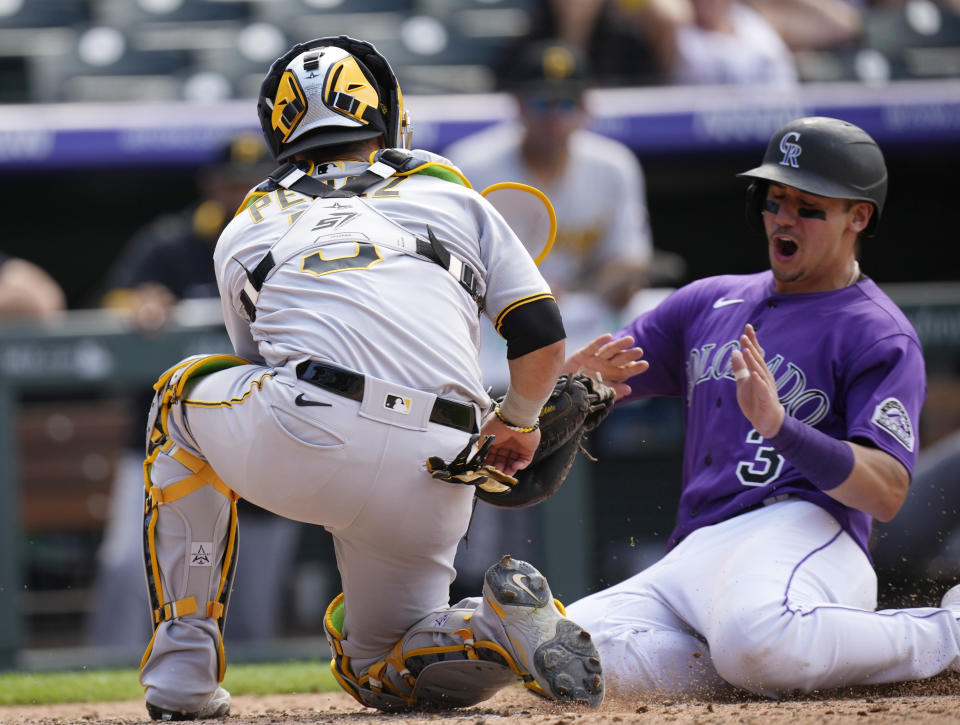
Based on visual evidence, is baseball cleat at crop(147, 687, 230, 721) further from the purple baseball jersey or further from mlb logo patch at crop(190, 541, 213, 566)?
the purple baseball jersey

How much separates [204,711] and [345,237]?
111cm

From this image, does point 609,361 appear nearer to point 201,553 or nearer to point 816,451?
point 816,451

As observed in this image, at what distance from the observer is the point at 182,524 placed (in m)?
3.02

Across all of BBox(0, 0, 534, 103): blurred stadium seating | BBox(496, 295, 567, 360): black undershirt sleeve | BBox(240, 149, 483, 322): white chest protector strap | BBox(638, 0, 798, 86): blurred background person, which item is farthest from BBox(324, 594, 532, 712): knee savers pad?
BBox(638, 0, 798, 86): blurred background person

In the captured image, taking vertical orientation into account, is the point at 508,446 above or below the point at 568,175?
below

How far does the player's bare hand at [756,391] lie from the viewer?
3059 millimetres

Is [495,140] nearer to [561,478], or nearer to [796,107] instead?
[796,107]

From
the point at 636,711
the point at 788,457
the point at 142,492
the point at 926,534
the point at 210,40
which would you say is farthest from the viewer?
the point at 210,40

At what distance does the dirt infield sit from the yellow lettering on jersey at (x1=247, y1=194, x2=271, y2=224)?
3.59ft

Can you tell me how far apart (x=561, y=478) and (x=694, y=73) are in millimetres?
4909

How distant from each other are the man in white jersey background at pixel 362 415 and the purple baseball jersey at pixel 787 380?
62 centimetres

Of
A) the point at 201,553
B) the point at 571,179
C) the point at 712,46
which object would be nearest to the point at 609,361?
the point at 201,553

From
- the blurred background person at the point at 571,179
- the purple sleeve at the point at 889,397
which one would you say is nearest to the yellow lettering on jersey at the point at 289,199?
the purple sleeve at the point at 889,397

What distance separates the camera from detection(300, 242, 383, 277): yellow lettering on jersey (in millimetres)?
2881
